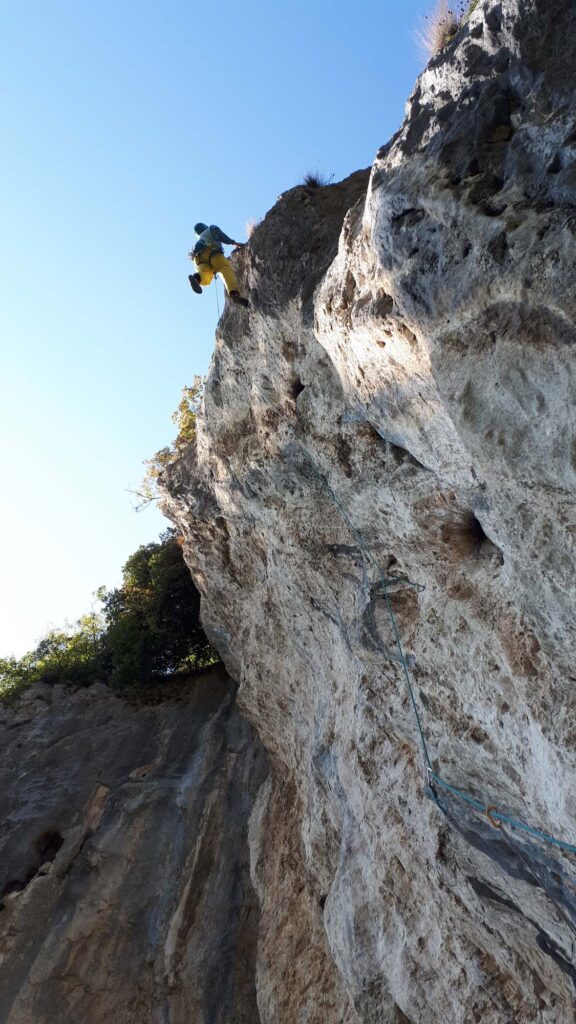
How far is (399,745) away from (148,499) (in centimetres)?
1303

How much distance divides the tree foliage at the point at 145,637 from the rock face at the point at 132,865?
1702 millimetres

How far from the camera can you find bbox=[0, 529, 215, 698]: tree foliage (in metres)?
19.0

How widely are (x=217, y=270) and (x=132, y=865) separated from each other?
A: 35.4ft

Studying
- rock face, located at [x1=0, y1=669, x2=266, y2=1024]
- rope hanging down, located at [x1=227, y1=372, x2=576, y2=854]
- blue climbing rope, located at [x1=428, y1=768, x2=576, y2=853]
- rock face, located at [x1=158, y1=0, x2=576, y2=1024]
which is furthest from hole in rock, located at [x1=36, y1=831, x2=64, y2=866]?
blue climbing rope, located at [x1=428, y1=768, x2=576, y2=853]

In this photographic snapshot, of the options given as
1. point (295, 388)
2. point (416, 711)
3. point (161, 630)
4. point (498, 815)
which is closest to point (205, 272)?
point (295, 388)

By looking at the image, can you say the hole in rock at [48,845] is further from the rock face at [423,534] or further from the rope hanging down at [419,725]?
the rope hanging down at [419,725]

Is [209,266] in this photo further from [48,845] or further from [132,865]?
[48,845]

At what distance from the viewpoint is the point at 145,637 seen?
19219mm

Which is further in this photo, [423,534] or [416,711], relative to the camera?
[416,711]

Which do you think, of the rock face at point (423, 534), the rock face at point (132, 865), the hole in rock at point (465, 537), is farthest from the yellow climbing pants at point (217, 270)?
the rock face at point (132, 865)

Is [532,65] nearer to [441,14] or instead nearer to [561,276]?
[561,276]

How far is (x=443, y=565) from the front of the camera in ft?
25.0

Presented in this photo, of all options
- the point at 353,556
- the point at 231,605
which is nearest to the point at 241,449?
the point at 353,556

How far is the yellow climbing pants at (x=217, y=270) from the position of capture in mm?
10367
